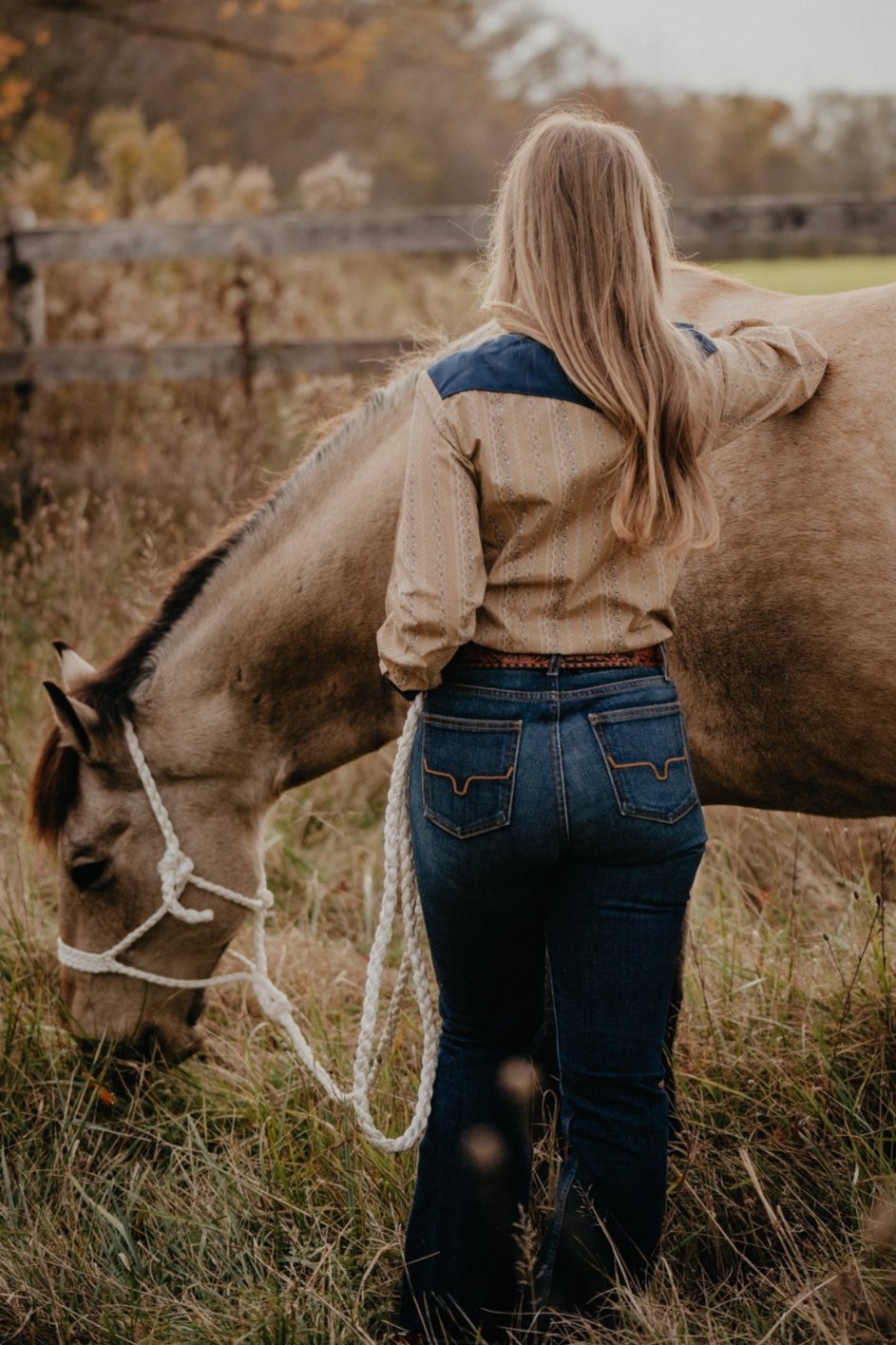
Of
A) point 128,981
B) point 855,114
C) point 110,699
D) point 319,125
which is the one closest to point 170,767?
point 110,699

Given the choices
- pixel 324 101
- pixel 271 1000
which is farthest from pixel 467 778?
pixel 324 101

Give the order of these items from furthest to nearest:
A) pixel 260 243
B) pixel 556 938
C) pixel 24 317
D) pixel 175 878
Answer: pixel 24 317 < pixel 260 243 < pixel 175 878 < pixel 556 938

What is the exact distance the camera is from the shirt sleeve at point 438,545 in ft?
5.63

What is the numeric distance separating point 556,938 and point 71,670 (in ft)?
4.94

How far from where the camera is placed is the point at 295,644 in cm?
256

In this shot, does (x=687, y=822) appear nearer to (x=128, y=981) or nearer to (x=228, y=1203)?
(x=228, y=1203)

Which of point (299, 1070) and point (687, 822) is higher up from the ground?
point (687, 822)

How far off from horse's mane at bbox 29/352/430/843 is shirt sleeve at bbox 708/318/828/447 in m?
0.88

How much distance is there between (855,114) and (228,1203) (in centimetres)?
3457

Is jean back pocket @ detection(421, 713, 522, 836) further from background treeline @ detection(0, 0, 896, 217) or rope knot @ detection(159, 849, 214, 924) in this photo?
background treeline @ detection(0, 0, 896, 217)

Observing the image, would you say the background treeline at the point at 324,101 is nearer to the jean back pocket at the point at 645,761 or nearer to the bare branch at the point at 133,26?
the bare branch at the point at 133,26

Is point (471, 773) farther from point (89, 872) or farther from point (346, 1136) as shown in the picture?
point (89, 872)

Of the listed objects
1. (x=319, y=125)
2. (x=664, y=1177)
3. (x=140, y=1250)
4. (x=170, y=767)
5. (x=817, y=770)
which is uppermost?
(x=319, y=125)

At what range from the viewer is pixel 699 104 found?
28.6m
